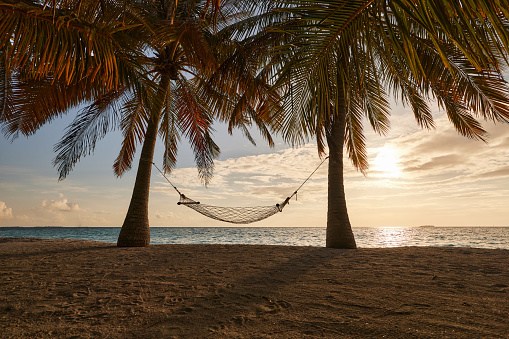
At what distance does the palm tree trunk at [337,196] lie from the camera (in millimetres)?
5184

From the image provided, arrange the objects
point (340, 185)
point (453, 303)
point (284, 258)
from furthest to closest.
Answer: point (340, 185) → point (284, 258) → point (453, 303)

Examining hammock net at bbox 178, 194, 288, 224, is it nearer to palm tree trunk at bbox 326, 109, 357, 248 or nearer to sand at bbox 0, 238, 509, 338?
palm tree trunk at bbox 326, 109, 357, 248

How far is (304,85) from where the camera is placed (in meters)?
2.37

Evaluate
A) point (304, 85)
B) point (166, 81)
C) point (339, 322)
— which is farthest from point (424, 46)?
point (166, 81)

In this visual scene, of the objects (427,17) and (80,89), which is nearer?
(427,17)

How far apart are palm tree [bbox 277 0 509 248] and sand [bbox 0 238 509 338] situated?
53.2 inches

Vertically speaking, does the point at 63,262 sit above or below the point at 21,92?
below

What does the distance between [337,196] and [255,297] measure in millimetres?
3271

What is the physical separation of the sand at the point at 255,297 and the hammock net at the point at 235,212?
1.70 m

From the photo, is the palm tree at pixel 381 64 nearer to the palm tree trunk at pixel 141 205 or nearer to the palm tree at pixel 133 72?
the palm tree at pixel 133 72

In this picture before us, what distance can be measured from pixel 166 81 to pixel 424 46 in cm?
434

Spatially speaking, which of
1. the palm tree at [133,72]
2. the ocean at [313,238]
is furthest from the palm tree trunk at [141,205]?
the ocean at [313,238]

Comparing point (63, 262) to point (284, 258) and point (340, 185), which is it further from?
point (340, 185)

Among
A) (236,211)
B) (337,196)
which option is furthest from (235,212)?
(337,196)
